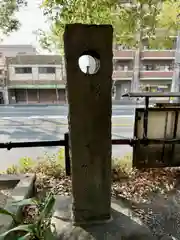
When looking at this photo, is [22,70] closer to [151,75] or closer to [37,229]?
[151,75]

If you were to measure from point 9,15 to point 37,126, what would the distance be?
2469 millimetres

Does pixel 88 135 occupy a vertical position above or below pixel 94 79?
below

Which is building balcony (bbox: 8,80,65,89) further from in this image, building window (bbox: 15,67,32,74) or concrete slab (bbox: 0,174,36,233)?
concrete slab (bbox: 0,174,36,233)

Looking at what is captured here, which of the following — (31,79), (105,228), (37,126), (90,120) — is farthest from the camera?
→ (31,79)

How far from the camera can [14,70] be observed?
6.12 m

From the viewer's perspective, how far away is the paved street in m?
3.59

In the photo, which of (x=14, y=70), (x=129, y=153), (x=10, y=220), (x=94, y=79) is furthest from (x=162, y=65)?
(x=10, y=220)

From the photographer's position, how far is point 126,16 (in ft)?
11.3

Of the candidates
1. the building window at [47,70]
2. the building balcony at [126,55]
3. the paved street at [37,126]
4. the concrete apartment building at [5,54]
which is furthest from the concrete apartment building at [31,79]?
the building balcony at [126,55]

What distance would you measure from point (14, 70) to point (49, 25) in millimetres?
2814

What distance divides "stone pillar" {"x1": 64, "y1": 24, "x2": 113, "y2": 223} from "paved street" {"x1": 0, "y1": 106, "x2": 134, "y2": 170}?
5.51ft

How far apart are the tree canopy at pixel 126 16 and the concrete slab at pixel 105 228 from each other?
2.79 metres

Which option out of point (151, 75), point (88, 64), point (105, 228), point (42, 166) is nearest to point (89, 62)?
point (88, 64)

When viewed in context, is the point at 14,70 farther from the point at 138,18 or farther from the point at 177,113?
the point at 177,113
